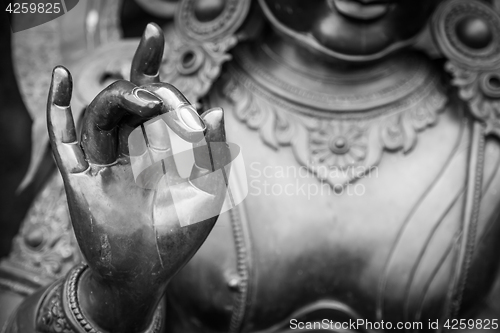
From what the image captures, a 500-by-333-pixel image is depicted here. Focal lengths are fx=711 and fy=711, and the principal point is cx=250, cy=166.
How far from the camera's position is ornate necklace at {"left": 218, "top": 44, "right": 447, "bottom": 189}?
1344mm

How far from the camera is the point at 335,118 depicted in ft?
4.51

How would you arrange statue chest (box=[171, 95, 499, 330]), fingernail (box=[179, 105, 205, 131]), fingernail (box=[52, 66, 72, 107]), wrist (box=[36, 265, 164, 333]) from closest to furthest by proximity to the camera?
fingernail (box=[179, 105, 205, 131]), fingernail (box=[52, 66, 72, 107]), wrist (box=[36, 265, 164, 333]), statue chest (box=[171, 95, 499, 330])

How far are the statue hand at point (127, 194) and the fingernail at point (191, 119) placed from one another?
2.7 inches

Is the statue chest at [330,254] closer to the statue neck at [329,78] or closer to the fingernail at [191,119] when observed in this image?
the statue neck at [329,78]

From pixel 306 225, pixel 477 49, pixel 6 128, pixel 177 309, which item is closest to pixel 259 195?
pixel 306 225

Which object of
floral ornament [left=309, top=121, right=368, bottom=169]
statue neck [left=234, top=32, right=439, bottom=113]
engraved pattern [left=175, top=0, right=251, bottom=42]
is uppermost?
engraved pattern [left=175, top=0, right=251, bottom=42]

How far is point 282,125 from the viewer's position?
136 cm

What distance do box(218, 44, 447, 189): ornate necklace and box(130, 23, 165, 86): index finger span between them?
38 cm

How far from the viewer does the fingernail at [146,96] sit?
869mm

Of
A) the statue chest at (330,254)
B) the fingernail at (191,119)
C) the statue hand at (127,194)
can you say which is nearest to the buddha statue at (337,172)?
the statue chest at (330,254)

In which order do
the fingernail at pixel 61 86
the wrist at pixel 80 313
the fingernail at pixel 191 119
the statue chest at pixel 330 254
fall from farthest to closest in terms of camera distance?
the statue chest at pixel 330 254, the wrist at pixel 80 313, the fingernail at pixel 61 86, the fingernail at pixel 191 119

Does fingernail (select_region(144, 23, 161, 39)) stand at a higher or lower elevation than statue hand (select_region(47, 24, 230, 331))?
higher

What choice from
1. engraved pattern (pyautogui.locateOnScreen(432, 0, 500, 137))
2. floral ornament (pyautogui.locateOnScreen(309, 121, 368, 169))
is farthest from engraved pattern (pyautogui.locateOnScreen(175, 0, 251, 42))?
engraved pattern (pyautogui.locateOnScreen(432, 0, 500, 137))

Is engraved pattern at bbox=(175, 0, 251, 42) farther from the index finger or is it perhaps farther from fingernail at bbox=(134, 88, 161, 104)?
fingernail at bbox=(134, 88, 161, 104)
